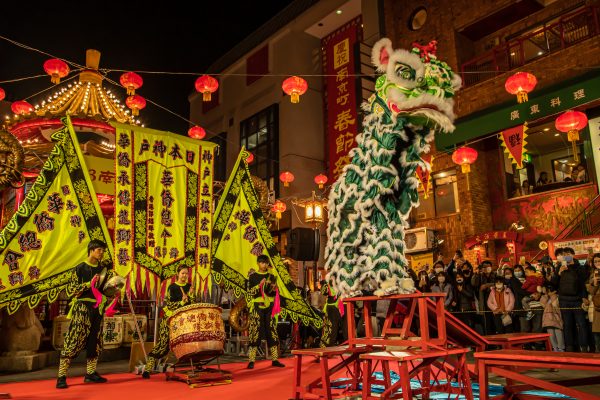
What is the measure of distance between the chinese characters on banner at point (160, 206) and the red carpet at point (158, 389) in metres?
1.21

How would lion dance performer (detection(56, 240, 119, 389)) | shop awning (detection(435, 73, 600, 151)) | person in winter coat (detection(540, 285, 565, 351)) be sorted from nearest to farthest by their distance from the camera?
lion dance performer (detection(56, 240, 119, 389)) < person in winter coat (detection(540, 285, 565, 351)) < shop awning (detection(435, 73, 600, 151))

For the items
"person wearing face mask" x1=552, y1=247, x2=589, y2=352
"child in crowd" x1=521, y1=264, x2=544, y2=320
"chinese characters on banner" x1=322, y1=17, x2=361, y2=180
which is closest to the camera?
"person wearing face mask" x1=552, y1=247, x2=589, y2=352

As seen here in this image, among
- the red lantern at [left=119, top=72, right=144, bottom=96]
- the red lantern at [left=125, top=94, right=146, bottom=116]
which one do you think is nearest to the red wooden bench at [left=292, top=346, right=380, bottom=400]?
the red lantern at [left=119, top=72, right=144, bottom=96]

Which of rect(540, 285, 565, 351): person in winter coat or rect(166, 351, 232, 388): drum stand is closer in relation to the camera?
rect(166, 351, 232, 388): drum stand

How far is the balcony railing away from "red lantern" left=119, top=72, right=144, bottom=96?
7441 mm

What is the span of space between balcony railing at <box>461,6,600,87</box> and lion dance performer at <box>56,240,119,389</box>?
9.38 m

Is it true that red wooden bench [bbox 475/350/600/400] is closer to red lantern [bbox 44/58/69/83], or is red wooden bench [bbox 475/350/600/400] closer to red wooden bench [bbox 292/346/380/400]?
red wooden bench [bbox 292/346/380/400]

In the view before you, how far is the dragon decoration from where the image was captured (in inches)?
163

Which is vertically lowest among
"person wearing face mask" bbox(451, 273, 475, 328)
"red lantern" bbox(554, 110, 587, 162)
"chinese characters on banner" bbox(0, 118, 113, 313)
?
"person wearing face mask" bbox(451, 273, 475, 328)

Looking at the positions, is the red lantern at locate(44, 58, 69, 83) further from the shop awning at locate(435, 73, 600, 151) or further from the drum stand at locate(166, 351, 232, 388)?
the shop awning at locate(435, 73, 600, 151)

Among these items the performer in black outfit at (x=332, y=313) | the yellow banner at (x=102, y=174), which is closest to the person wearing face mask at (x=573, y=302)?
the performer in black outfit at (x=332, y=313)

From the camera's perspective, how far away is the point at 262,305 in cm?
690

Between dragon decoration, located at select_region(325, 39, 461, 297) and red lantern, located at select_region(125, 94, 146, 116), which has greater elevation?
red lantern, located at select_region(125, 94, 146, 116)

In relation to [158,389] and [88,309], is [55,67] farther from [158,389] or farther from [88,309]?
[158,389]
